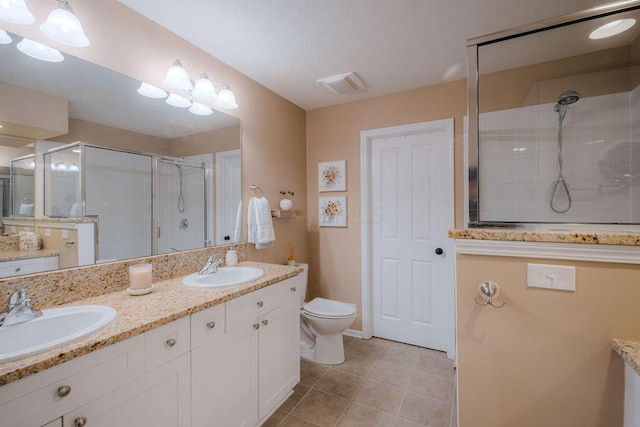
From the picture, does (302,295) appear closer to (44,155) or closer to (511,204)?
(511,204)

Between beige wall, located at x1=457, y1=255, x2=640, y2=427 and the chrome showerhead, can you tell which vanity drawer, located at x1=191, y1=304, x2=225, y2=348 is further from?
the chrome showerhead

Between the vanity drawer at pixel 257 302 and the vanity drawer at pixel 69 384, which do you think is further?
the vanity drawer at pixel 257 302

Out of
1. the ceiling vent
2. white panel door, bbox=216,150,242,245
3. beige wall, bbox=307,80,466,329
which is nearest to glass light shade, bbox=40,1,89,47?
white panel door, bbox=216,150,242,245

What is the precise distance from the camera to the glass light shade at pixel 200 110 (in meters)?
1.85

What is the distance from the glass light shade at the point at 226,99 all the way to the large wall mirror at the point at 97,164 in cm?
9

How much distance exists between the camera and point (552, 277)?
1044 millimetres

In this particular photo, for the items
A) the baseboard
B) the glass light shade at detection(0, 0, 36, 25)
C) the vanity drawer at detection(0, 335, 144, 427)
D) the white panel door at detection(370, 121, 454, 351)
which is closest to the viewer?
the vanity drawer at detection(0, 335, 144, 427)

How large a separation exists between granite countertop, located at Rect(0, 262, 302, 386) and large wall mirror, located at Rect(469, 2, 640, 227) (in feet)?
4.68

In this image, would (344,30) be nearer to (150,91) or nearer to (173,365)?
(150,91)

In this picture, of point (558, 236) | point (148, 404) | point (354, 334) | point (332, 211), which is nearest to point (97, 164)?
point (148, 404)

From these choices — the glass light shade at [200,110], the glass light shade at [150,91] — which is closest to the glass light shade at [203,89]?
the glass light shade at [200,110]

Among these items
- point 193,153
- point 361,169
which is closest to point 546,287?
point 361,169

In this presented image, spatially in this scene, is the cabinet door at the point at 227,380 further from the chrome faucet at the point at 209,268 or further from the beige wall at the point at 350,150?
the beige wall at the point at 350,150

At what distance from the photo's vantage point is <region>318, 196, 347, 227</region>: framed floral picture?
282cm
